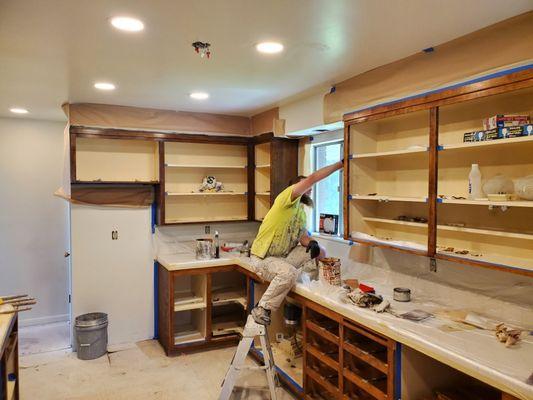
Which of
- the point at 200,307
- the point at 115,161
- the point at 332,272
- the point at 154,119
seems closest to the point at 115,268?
the point at 200,307

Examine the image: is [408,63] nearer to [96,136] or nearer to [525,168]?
[525,168]

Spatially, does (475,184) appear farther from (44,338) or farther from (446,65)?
(44,338)

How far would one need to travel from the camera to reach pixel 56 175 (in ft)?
16.9

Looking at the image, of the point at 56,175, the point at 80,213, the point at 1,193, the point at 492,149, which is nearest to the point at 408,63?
the point at 492,149

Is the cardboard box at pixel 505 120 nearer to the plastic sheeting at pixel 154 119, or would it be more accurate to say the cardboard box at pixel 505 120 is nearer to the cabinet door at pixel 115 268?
the plastic sheeting at pixel 154 119

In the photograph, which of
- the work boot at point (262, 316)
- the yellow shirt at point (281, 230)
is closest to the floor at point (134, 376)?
the work boot at point (262, 316)

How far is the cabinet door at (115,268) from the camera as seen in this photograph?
421 cm

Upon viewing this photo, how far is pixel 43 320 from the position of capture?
5090 millimetres

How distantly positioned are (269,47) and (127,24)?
0.79 meters

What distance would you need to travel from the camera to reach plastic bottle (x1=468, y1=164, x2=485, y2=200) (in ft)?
7.30

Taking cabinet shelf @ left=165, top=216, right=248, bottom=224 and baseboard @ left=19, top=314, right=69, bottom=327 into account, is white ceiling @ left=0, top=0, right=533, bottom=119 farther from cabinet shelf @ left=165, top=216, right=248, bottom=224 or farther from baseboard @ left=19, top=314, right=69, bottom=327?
baseboard @ left=19, top=314, right=69, bottom=327

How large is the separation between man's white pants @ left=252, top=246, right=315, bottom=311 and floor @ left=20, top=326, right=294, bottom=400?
0.84m

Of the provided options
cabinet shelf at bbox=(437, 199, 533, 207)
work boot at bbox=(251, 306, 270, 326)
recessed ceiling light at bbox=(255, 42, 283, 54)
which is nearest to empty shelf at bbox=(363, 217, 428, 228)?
cabinet shelf at bbox=(437, 199, 533, 207)

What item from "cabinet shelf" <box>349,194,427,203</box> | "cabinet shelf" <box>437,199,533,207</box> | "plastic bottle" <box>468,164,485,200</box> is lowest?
"cabinet shelf" <box>437,199,533,207</box>
